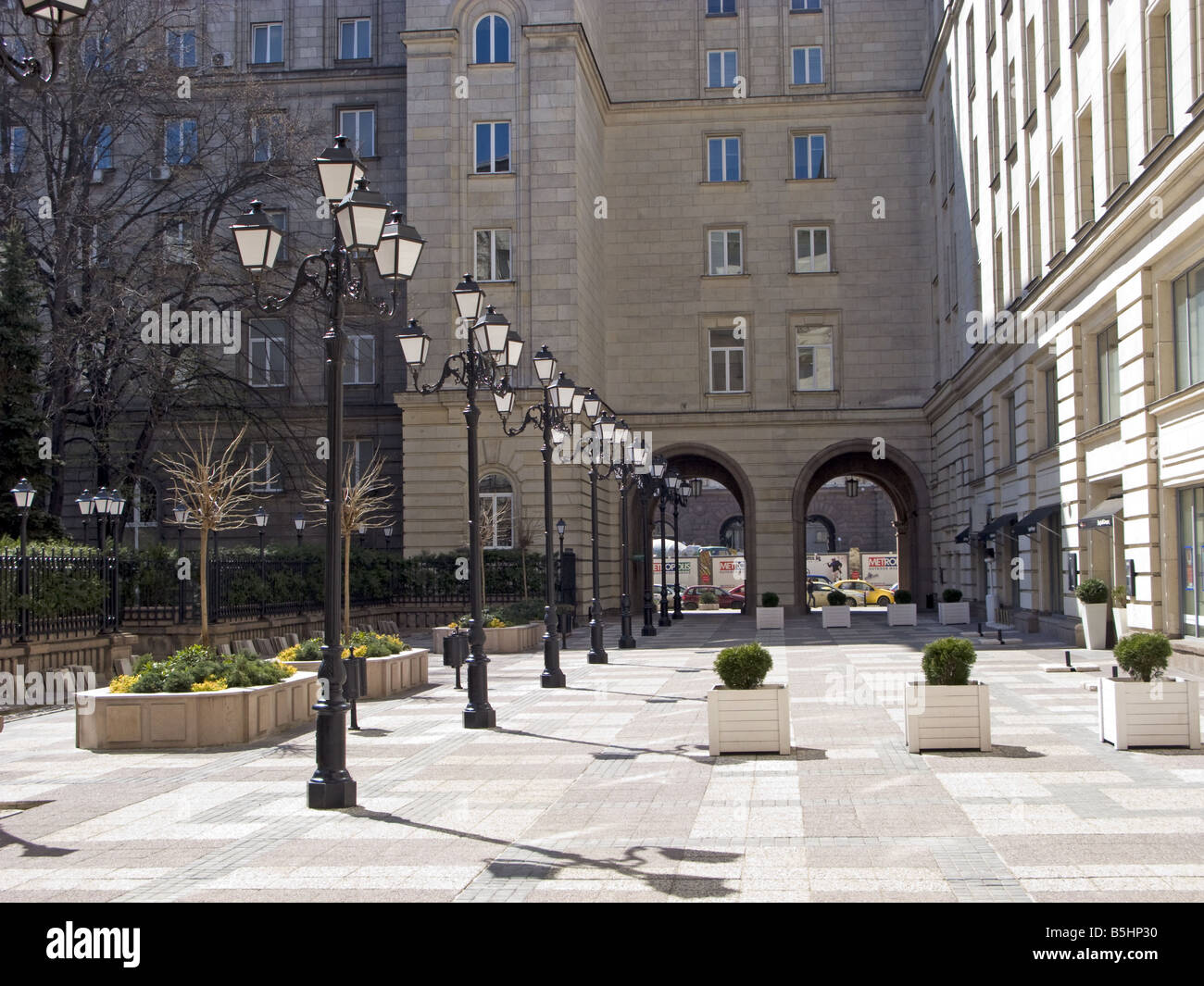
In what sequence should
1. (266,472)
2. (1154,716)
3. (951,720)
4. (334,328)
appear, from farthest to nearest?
(266,472), (951,720), (1154,716), (334,328)

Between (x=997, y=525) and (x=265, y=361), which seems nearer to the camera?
(x=997, y=525)

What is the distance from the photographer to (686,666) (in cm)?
2442

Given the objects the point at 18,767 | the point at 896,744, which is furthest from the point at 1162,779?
the point at 18,767

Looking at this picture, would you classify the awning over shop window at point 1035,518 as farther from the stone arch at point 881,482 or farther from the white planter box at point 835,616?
the stone arch at point 881,482

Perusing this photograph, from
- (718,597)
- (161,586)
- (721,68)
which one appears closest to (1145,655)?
(161,586)

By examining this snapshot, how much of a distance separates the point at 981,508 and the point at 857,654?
459 inches

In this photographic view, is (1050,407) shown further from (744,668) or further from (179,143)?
(179,143)

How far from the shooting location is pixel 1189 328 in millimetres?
19672

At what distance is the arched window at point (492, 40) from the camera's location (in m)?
40.1

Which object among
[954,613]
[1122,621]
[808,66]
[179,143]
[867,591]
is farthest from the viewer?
[867,591]

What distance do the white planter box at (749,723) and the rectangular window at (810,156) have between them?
3595 cm

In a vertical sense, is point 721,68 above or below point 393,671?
above

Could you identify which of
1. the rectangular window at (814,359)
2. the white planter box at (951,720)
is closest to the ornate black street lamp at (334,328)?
the white planter box at (951,720)

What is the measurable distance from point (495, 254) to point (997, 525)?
17488 millimetres
